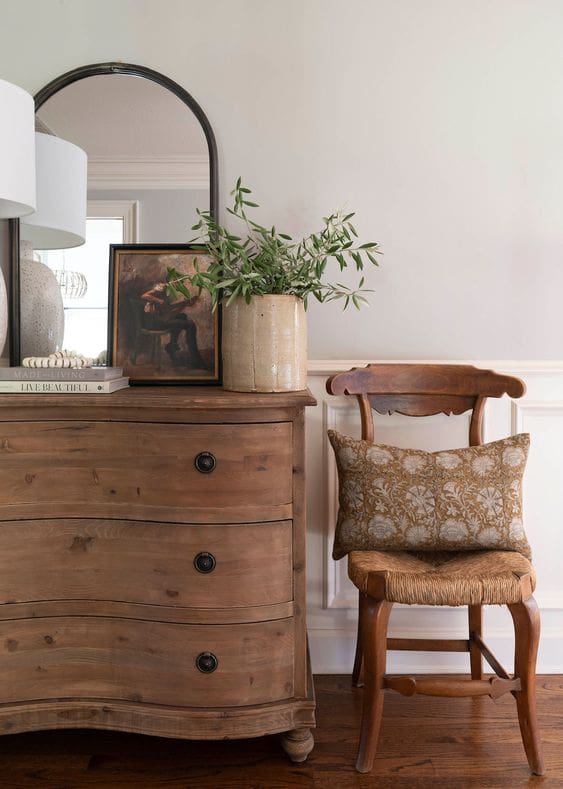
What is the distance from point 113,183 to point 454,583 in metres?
1.57

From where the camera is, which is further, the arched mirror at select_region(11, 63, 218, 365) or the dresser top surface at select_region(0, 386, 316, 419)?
the arched mirror at select_region(11, 63, 218, 365)

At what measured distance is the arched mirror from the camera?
203 cm

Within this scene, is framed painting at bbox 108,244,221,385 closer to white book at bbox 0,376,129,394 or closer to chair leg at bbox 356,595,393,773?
white book at bbox 0,376,129,394

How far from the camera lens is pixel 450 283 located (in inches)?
83.3

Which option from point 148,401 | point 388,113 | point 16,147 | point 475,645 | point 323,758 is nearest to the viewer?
point 148,401

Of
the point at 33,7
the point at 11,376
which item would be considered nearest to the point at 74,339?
the point at 11,376

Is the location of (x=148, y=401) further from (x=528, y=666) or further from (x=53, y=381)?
(x=528, y=666)

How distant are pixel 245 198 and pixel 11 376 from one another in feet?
3.14

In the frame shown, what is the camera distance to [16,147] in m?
1.62

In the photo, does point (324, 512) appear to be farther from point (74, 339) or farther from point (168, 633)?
point (74, 339)

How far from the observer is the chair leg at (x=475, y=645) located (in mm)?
1960

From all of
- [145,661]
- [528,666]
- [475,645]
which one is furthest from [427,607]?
[145,661]

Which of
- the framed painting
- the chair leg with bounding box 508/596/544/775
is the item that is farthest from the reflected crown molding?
A: the chair leg with bounding box 508/596/544/775

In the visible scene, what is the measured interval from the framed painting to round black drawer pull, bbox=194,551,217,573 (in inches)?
23.1
